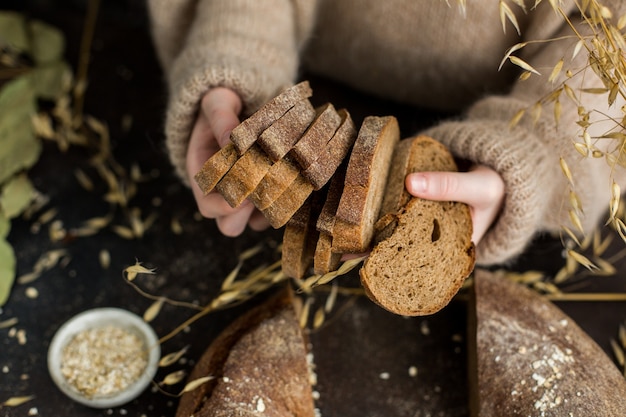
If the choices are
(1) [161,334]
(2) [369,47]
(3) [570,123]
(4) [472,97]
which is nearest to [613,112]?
(3) [570,123]

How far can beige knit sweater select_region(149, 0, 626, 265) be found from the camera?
1.05 metres

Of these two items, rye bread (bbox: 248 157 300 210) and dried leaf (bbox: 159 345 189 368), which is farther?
dried leaf (bbox: 159 345 189 368)

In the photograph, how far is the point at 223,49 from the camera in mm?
1139

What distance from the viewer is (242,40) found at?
1163mm

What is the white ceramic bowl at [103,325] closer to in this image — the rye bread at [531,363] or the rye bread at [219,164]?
the rye bread at [219,164]

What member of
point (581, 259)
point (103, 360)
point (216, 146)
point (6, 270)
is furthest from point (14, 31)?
point (581, 259)

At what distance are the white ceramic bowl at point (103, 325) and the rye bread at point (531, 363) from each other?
20.7 inches

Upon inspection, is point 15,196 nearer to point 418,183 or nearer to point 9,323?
point 9,323

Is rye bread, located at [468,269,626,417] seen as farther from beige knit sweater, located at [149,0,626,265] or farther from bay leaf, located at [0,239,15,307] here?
bay leaf, located at [0,239,15,307]

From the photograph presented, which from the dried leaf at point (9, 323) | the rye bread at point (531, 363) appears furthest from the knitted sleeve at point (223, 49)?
the rye bread at point (531, 363)

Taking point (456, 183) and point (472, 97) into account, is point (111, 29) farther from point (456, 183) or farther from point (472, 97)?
point (456, 183)

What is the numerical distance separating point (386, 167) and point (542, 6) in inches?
17.9

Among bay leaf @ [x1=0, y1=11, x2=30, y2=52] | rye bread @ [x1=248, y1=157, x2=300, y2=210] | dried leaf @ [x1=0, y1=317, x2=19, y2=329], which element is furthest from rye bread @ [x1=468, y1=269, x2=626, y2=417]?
bay leaf @ [x1=0, y1=11, x2=30, y2=52]

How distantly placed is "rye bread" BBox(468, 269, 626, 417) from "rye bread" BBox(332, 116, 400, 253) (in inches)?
11.7
